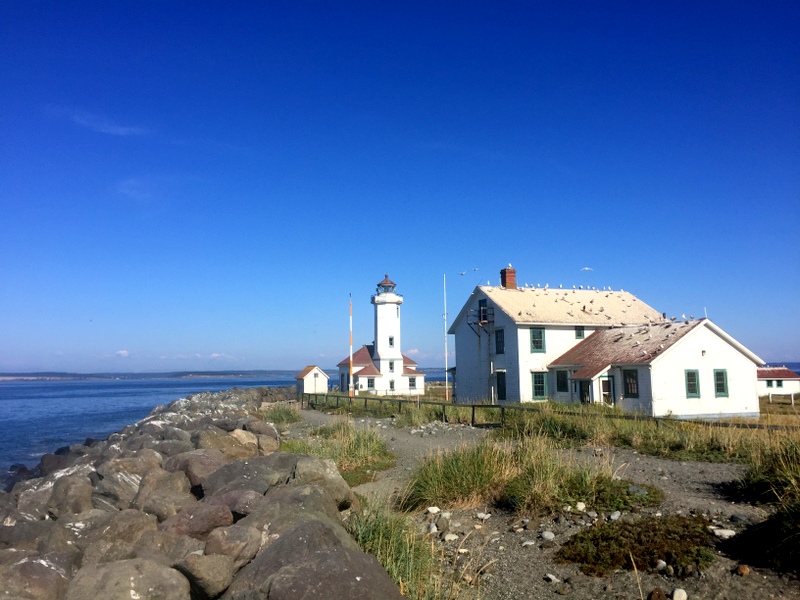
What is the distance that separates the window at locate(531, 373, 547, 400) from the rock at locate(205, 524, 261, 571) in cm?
2580

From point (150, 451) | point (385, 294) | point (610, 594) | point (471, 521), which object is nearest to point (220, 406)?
point (385, 294)

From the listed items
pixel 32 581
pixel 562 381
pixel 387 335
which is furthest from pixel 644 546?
pixel 387 335

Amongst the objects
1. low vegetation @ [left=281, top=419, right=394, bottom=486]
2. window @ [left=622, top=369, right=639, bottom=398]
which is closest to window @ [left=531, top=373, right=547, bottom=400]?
window @ [left=622, top=369, right=639, bottom=398]

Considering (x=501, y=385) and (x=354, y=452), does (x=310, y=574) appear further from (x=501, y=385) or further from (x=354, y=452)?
(x=501, y=385)

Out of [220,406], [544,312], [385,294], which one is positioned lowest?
[220,406]

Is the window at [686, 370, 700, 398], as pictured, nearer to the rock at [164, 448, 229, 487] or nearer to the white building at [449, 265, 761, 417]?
the white building at [449, 265, 761, 417]

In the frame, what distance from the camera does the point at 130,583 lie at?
5.40m

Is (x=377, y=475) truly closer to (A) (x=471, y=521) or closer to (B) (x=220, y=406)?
(A) (x=471, y=521)

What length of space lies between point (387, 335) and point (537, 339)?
2061 centimetres

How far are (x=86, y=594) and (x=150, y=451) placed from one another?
314 inches

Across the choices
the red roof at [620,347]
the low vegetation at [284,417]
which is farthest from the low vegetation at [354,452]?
the red roof at [620,347]

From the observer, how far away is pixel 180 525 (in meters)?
7.14

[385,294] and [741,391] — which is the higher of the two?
[385,294]

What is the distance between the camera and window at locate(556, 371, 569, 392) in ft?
97.5
